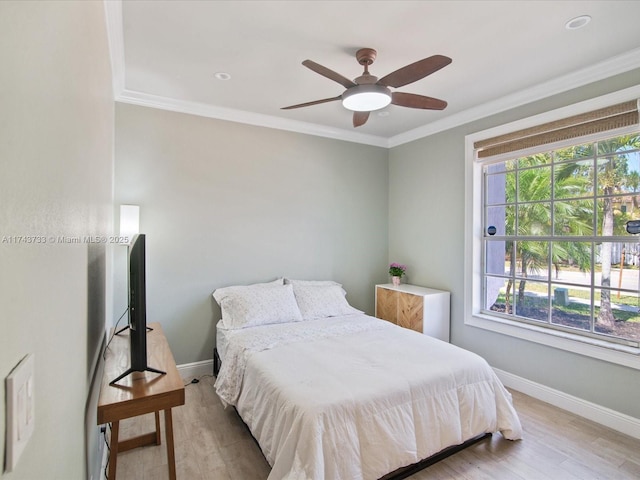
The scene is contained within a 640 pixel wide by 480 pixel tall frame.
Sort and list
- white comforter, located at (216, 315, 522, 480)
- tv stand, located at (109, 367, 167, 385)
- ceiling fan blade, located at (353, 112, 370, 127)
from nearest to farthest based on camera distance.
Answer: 1. tv stand, located at (109, 367, 167, 385)
2. white comforter, located at (216, 315, 522, 480)
3. ceiling fan blade, located at (353, 112, 370, 127)

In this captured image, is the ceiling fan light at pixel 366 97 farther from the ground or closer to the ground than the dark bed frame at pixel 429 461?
farther from the ground

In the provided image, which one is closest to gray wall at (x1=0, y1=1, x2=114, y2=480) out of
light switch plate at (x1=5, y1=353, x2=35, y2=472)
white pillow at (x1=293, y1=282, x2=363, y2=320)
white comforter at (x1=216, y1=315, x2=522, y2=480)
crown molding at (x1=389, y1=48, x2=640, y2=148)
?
light switch plate at (x1=5, y1=353, x2=35, y2=472)

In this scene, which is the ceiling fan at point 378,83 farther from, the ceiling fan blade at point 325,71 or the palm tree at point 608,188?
the palm tree at point 608,188

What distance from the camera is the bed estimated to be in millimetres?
1760

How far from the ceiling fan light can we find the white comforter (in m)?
1.84

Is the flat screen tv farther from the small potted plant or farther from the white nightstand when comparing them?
the small potted plant

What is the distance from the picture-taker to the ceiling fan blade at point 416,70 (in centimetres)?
200

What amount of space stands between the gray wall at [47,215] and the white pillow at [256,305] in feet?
6.30

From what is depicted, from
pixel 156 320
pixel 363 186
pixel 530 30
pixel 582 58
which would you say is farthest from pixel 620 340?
pixel 156 320


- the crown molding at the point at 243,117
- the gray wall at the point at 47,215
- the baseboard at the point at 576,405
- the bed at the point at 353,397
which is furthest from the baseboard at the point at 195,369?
the baseboard at the point at 576,405

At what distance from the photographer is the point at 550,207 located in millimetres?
3156

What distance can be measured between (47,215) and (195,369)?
10.5ft

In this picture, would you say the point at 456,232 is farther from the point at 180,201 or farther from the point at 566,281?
Result: the point at 180,201

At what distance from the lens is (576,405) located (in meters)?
2.84
